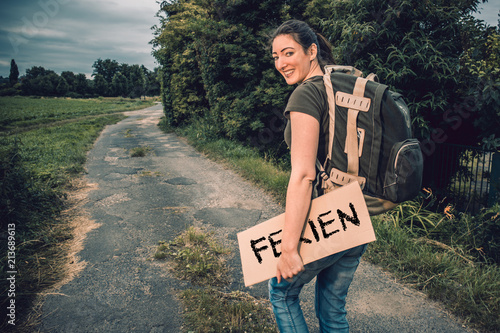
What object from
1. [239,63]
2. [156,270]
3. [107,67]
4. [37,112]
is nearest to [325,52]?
[156,270]

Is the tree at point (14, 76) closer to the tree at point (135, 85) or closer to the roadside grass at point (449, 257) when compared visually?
the tree at point (135, 85)

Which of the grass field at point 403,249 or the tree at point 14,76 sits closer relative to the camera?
the grass field at point 403,249

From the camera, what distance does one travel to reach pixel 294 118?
3.87 feet

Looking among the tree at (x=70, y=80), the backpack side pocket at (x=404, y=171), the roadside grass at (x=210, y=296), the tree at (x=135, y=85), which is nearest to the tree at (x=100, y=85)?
the tree at (x=70, y=80)

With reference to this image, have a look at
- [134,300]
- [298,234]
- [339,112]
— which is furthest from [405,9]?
[134,300]

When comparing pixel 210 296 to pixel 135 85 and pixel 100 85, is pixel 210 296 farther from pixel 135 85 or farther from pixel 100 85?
pixel 135 85

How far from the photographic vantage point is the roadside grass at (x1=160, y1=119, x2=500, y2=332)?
256 centimetres

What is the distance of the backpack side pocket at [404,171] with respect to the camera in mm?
1137

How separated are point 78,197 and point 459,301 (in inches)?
224

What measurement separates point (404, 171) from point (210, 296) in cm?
209

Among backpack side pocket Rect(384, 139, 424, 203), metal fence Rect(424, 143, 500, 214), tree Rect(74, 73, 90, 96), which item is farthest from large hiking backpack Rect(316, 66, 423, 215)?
tree Rect(74, 73, 90, 96)

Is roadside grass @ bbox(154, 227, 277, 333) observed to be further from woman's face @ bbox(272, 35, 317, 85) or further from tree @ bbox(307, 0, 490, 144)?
tree @ bbox(307, 0, 490, 144)

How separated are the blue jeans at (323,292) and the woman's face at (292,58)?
833 mm

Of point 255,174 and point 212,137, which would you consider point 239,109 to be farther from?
point 255,174
